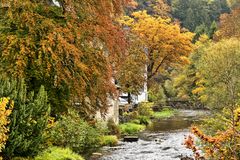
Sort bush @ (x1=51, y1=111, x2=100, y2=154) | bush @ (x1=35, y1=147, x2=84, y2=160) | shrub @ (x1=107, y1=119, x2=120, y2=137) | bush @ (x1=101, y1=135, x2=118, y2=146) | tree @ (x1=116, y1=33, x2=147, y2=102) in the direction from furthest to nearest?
tree @ (x1=116, y1=33, x2=147, y2=102) < shrub @ (x1=107, y1=119, x2=120, y2=137) < bush @ (x1=101, y1=135, x2=118, y2=146) < bush @ (x1=51, y1=111, x2=100, y2=154) < bush @ (x1=35, y1=147, x2=84, y2=160)

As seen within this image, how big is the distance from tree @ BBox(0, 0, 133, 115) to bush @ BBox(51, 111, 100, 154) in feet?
5.24

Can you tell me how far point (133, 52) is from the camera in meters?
45.0

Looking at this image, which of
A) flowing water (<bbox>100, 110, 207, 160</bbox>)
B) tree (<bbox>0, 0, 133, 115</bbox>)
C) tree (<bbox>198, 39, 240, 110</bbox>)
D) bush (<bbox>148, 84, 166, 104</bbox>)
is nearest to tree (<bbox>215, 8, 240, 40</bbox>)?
bush (<bbox>148, 84, 166, 104</bbox>)

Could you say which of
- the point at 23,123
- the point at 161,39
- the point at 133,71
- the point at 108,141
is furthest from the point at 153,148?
the point at 161,39

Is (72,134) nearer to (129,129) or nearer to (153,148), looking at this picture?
(153,148)

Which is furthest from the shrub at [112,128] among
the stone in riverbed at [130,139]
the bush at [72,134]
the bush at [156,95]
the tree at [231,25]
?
the bush at [156,95]

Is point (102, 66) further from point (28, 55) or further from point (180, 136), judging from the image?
point (180, 136)

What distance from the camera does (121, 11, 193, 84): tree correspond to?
5338cm

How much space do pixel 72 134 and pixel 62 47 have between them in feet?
17.8

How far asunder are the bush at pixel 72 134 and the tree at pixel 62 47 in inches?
62.9

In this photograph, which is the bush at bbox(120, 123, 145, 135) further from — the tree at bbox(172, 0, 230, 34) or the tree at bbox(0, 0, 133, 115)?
the tree at bbox(172, 0, 230, 34)

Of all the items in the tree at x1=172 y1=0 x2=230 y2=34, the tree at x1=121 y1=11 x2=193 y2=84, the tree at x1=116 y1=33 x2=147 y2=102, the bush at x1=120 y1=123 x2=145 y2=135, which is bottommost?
the bush at x1=120 y1=123 x2=145 y2=135

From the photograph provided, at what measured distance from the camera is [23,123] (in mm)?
13133

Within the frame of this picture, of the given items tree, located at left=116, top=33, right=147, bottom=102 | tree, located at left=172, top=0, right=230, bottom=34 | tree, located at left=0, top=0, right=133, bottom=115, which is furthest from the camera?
tree, located at left=172, top=0, right=230, bottom=34
